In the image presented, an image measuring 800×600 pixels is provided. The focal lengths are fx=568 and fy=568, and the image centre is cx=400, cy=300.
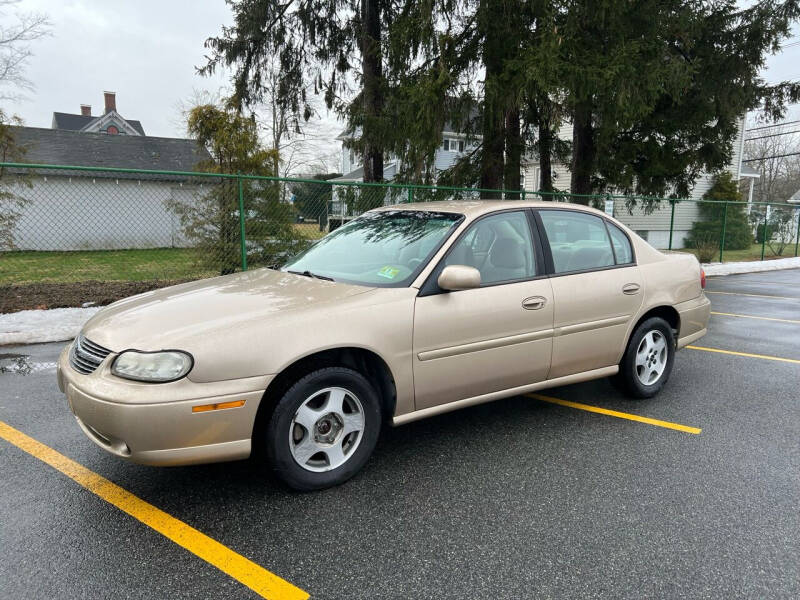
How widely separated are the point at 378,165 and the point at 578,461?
12.3 m

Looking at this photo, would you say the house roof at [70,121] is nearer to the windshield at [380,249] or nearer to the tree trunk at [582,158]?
the tree trunk at [582,158]

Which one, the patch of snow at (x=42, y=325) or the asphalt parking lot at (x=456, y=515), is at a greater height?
the patch of snow at (x=42, y=325)

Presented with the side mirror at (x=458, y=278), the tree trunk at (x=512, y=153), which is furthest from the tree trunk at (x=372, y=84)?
the side mirror at (x=458, y=278)

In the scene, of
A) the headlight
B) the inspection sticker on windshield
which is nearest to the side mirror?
the inspection sticker on windshield

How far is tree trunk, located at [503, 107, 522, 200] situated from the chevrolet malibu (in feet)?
28.4

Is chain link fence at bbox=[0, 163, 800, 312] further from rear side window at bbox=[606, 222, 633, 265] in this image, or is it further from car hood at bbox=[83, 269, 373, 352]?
rear side window at bbox=[606, 222, 633, 265]

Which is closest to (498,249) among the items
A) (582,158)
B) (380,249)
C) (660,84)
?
(380,249)

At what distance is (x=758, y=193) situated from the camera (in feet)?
172

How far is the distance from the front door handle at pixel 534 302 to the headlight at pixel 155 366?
2.12 metres

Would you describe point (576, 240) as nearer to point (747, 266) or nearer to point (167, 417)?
point (167, 417)

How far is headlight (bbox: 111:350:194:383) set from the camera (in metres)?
2.71

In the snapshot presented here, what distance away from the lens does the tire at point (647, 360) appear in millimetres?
4507

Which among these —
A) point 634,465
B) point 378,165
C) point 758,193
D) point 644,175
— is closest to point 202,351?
point 634,465

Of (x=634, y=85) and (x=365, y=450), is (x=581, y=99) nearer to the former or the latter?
(x=634, y=85)
